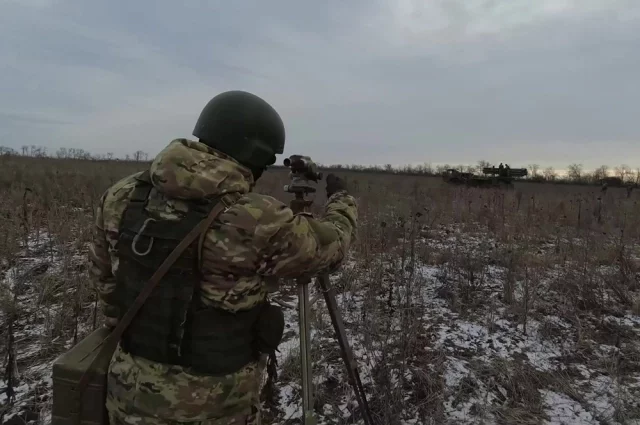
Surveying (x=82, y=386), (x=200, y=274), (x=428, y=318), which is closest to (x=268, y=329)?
(x=200, y=274)

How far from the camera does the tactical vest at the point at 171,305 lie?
133 centimetres

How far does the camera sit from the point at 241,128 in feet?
5.13

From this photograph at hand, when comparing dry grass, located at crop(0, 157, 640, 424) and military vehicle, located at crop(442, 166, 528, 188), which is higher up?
military vehicle, located at crop(442, 166, 528, 188)

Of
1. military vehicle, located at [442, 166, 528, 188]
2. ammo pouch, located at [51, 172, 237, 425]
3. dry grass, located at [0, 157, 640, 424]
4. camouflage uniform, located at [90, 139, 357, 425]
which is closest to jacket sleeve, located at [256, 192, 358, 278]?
camouflage uniform, located at [90, 139, 357, 425]

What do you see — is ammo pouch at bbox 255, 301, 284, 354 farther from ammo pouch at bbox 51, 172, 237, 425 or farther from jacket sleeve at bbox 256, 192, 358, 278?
ammo pouch at bbox 51, 172, 237, 425

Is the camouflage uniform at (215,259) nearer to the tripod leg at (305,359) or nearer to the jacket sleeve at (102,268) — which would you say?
the jacket sleeve at (102,268)

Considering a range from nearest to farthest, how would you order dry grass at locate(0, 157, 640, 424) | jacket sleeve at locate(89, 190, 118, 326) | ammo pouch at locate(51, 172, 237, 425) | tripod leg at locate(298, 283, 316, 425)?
ammo pouch at locate(51, 172, 237, 425) → jacket sleeve at locate(89, 190, 118, 326) → tripod leg at locate(298, 283, 316, 425) → dry grass at locate(0, 157, 640, 424)

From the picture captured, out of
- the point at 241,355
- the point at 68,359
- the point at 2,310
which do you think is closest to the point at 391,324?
the point at 241,355

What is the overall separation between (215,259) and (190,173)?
0.29 m

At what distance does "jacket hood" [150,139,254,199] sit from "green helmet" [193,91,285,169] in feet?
0.57

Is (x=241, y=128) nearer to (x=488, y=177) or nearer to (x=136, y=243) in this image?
(x=136, y=243)

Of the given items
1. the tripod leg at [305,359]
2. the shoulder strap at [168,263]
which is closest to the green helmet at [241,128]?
the shoulder strap at [168,263]

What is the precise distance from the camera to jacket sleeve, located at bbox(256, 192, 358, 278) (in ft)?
4.47

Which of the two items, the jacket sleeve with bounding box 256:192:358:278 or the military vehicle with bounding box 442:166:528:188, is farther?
the military vehicle with bounding box 442:166:528:188
